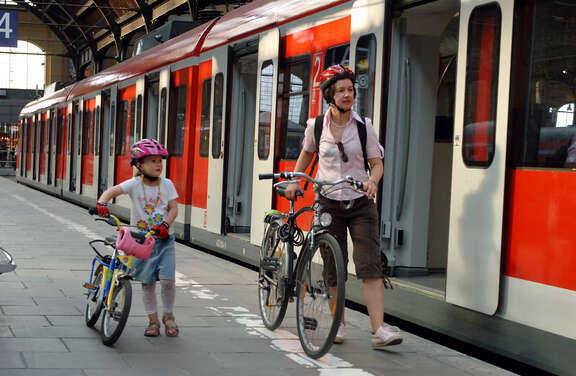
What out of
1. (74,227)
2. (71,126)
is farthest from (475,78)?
(71,126)

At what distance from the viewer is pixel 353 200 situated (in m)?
5.84

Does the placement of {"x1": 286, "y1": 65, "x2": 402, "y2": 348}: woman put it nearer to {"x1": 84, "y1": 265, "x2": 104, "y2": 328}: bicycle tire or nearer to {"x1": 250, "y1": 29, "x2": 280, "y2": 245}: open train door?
{"x1": 84, "y1": 265, "x2": 104, "y2": 328}: bicycle tire

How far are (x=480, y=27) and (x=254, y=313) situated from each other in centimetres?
286

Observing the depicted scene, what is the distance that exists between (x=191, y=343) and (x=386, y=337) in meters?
1.26

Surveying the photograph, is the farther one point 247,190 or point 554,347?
point 247,190

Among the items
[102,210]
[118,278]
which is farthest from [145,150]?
[118,278]

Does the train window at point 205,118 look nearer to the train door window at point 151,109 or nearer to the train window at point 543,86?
the train door window at point 151,109

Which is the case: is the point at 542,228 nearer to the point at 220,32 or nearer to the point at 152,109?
the point at 220,32

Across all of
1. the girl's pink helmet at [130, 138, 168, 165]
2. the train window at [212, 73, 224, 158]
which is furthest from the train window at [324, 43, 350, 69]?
the train window at [212, 73, 224, 158]

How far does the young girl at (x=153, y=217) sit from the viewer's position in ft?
19.8

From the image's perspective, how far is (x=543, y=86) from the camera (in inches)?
209

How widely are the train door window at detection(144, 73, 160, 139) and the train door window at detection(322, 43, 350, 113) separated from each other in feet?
24.3

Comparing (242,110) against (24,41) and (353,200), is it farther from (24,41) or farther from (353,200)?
(24,41)

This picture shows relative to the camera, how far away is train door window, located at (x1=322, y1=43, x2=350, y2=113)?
25.3 ft
